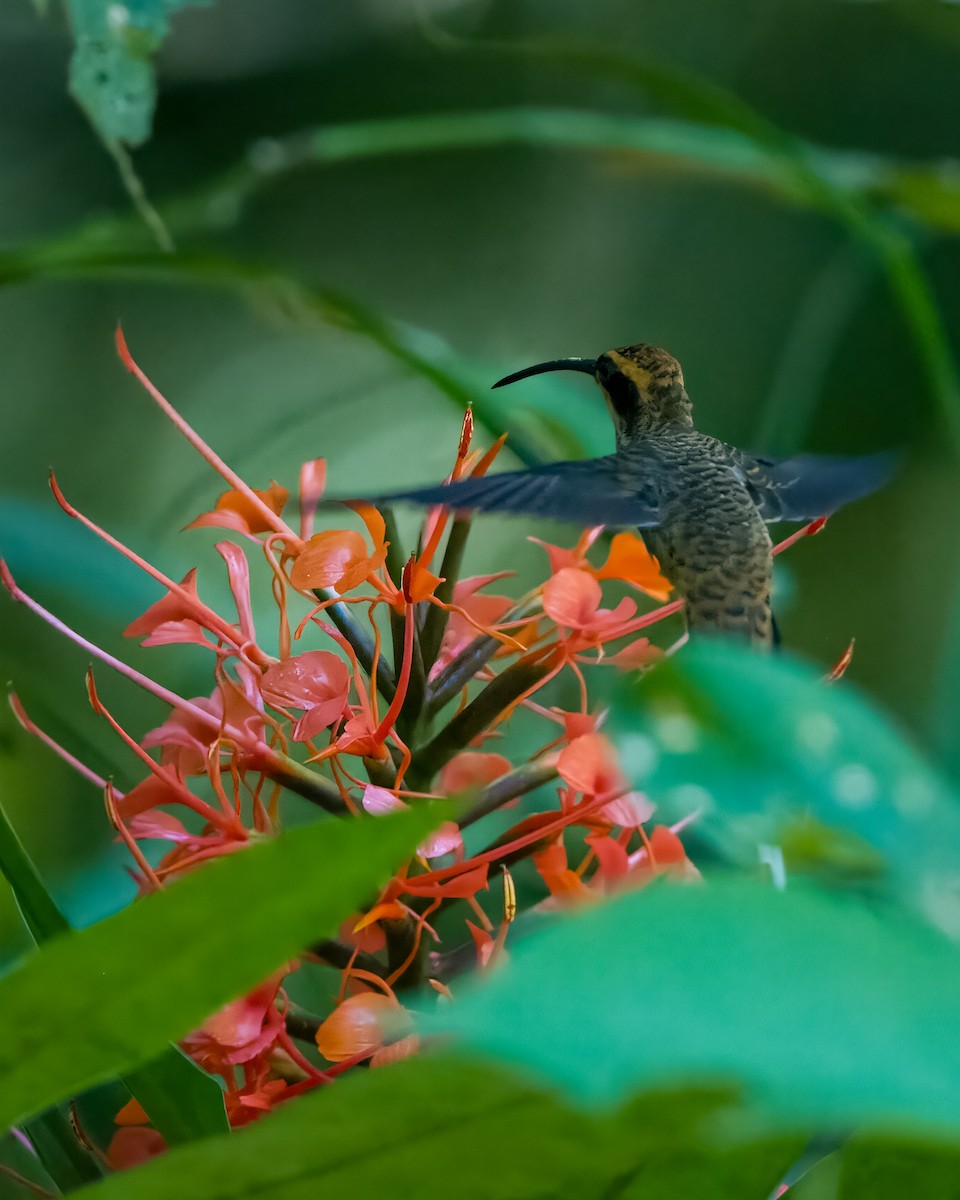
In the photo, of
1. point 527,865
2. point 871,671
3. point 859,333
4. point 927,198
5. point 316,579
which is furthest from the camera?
point 859,333

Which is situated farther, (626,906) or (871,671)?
(871,671)

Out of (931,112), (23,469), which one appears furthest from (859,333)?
(23,469)

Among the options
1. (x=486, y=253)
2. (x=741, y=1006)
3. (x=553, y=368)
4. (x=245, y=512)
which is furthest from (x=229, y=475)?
(x=486, y=253)

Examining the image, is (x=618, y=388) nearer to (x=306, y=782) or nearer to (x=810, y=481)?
(x=810, y=481)

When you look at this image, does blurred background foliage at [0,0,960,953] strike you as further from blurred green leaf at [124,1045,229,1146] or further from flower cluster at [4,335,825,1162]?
blurred green leaf at [124,1045,229,1146]

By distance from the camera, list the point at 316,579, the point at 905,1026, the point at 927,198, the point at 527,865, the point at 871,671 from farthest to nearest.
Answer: the point at 871,671 < the point at 927,198 < the point at 527,865 < the point at 316,579 < the point at 905,1026

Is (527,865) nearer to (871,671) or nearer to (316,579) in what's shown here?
(316,579)

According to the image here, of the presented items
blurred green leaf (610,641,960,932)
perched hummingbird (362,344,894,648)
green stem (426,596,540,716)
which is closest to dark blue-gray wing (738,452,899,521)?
perched hummingbird (362,344,894,648)
